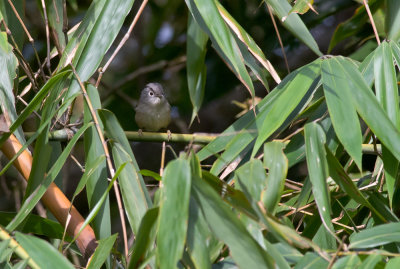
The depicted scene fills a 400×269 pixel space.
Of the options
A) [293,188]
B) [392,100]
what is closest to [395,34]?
Result: [392,100]

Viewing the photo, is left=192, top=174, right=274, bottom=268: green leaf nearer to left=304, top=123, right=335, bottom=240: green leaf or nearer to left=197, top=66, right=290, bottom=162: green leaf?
left=304, top=123, right=335, bottom=240: green leaf

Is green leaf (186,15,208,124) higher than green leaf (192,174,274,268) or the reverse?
higher

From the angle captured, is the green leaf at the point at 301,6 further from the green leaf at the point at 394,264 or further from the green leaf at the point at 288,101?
the green leaf at the point at 394,264

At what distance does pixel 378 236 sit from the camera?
5.77 ft

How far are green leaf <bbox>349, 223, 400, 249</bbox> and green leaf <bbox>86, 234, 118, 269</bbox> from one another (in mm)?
627

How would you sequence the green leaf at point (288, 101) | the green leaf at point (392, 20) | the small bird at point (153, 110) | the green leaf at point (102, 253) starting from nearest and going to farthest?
the green leaf at point (102, 253) < the green leaf at point (288, 101) < the green leaf at point (392, 20) < the small bird at point (153, 110)

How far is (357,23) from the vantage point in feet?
10.3

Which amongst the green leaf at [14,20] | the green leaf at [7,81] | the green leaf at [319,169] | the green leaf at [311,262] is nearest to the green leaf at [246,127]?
the green leaf at [319,169]

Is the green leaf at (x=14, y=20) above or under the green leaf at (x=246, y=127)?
above

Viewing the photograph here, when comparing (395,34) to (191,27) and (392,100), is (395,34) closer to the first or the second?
(392,100)

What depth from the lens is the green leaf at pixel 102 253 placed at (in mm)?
1788

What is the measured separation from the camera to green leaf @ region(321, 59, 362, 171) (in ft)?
6.19

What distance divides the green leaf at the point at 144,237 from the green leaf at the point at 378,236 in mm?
502

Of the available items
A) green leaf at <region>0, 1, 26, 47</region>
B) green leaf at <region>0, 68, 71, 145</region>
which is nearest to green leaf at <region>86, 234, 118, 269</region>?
green leaf at <region>0, 68, 71, 145</region>
